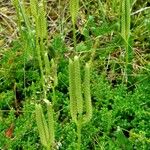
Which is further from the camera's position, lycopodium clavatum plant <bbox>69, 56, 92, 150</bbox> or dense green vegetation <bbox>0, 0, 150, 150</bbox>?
dense green vegetation <bbox>0, 0, 150, 150</bbox>

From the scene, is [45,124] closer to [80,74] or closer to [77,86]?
[77,86]

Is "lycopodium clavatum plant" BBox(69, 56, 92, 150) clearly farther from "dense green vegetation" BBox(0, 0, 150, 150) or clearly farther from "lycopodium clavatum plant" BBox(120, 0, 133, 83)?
"lycopodium clavatum plant" BBox(120, 0, 133, 83)

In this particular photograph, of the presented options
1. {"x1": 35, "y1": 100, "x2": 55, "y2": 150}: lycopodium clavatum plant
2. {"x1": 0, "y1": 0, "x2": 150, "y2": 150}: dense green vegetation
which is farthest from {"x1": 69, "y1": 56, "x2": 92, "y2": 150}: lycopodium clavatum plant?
{"x1": 0, "y1": 0, "x2": 150, "y2": 150}: dense green vegetation

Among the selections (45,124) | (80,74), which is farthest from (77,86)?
(80,74)

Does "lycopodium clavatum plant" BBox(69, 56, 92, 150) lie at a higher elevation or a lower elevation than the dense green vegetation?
higher

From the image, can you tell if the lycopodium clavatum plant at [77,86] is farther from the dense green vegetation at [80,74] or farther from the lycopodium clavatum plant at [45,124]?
the dense green vegetation at [80,74]

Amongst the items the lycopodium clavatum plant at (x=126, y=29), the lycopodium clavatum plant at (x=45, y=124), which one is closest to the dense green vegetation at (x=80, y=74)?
the lycopodium clavatum plant at (x=126, y=29)

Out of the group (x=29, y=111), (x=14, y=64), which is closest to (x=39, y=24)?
(x=29, y=111)

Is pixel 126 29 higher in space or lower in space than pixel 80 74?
higher
